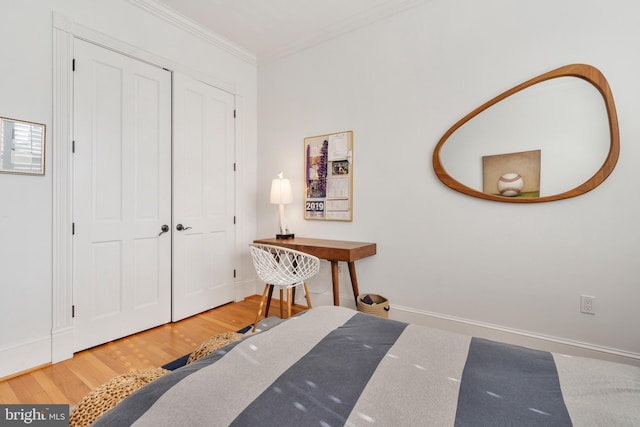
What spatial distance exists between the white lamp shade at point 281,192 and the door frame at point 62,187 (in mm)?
1654

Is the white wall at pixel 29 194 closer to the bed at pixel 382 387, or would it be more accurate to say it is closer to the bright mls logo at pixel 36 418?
the bright mls logo at pixel 36 418

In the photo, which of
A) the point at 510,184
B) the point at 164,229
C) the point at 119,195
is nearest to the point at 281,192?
the point at 164,229

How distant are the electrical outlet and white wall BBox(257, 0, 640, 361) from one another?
25 mm

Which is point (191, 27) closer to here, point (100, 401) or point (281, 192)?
point (281, 192)

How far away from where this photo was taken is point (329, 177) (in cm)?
Answer: 311

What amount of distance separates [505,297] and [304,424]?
6.95 ft

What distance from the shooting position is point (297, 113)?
11.0 feet

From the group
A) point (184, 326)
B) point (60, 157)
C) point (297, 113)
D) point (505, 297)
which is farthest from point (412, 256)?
point (60, 157)

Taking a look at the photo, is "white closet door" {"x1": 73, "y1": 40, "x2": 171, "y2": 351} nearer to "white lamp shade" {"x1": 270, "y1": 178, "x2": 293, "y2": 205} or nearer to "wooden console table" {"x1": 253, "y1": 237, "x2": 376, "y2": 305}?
"white lamp shade" {"x1": 270, "y1": 178, "x2": 293, "y2": 205}

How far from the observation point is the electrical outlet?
1.99m

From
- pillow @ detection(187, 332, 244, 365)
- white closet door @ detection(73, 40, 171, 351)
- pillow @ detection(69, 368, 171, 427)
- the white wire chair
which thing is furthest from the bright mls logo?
the white wire chair

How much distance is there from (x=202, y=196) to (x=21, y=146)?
1.38m

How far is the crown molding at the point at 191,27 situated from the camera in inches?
104

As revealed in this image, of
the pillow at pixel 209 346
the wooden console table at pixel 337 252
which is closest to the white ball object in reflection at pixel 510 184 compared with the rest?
the wooden console table at pixel 337 252
